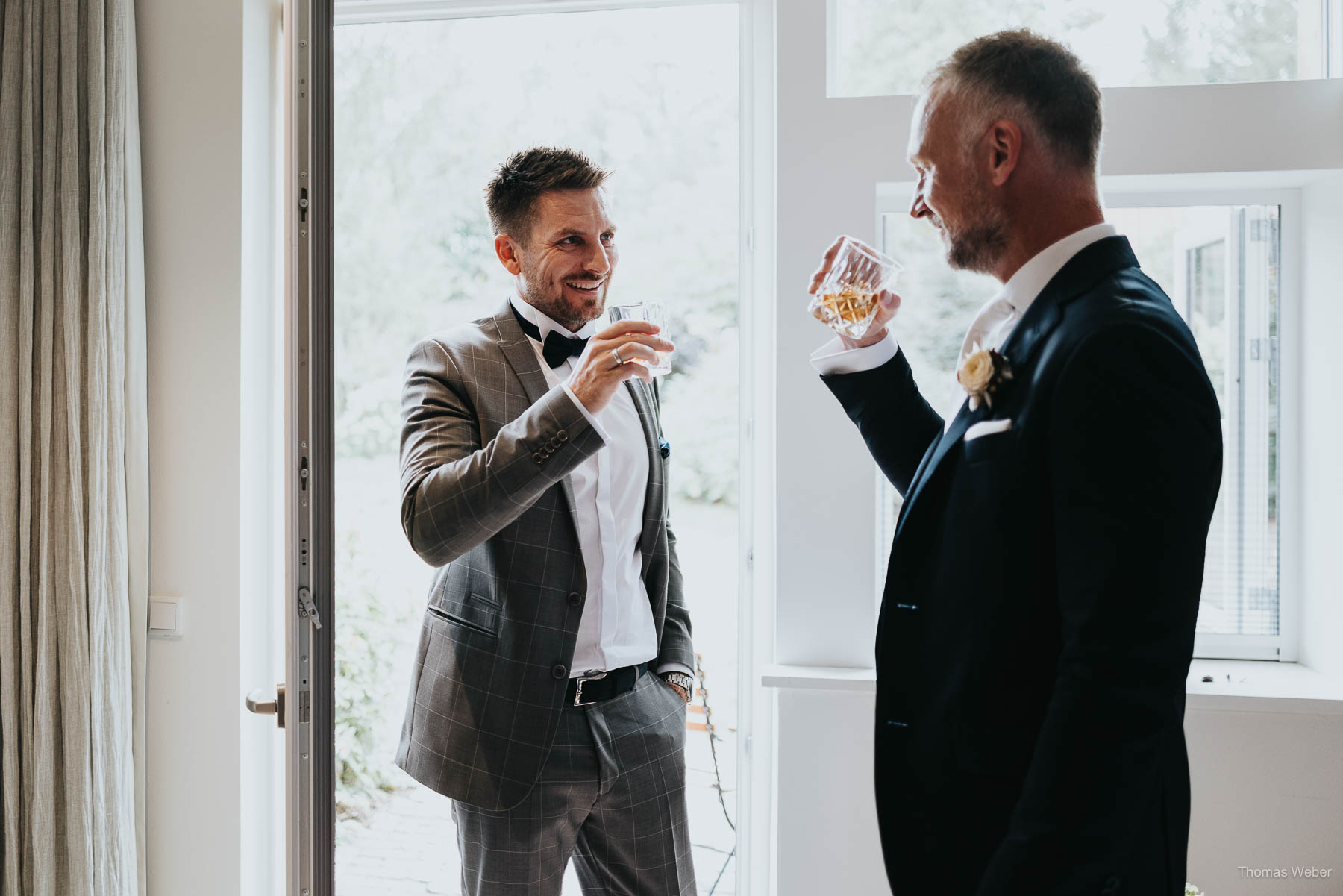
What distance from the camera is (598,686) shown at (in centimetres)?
166

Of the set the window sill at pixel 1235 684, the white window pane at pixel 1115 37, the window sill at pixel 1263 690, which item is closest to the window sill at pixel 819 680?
the window sill at pixel 1235 684

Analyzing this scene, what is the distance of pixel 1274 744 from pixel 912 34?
1872 mm

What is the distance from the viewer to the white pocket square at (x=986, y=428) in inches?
43.3

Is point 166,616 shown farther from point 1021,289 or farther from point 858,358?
point 1021,289

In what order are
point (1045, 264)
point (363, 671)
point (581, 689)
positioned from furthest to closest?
point (363, 671)
point (581, 689)
point (1045, 264)

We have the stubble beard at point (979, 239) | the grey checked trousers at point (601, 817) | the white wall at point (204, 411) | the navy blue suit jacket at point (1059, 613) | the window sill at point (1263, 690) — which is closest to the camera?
the navy blue suit jacket at point (1059, 613)

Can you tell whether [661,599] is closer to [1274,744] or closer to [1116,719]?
[1116,719]

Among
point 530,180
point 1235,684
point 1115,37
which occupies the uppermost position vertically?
point 1115,37

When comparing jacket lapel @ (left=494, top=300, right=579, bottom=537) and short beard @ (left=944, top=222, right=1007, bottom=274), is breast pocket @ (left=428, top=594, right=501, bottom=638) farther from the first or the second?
short beard @ (left=944, top=222, right=1007, bottom=274)

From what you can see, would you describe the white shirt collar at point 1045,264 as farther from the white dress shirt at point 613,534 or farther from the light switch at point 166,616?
the light switch at point 166,616

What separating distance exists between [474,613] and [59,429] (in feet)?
4.16

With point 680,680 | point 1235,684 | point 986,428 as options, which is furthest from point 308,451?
point 1235,684

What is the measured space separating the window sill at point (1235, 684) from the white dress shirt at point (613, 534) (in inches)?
18.5

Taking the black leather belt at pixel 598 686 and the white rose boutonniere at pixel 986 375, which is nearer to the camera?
the white rose boutonniere at pixel 986 375
